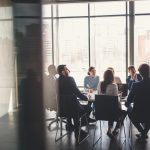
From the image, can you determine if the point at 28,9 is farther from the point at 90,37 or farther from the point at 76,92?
the point at 90,37

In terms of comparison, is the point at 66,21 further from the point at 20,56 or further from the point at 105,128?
the point at 20,56

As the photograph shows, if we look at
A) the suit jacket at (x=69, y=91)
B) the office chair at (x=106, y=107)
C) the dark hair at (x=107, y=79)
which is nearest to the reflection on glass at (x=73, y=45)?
the suit jacket at (x=69, y=91)

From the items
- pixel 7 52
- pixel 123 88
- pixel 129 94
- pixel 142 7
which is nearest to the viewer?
pixel 7 52

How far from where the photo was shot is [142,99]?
4.40 metres

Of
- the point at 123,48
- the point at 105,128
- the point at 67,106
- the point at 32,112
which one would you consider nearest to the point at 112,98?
the point at 67,106

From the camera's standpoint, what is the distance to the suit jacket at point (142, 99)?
439cm

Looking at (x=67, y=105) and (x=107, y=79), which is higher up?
(x=107, y=79)

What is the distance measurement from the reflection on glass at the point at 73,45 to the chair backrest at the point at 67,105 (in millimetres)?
4268

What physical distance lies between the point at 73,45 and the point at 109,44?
1082 millimetres

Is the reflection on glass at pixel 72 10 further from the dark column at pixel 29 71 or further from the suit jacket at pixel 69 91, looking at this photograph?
the dark column at pixel 29 71

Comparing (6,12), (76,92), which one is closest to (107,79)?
(76,92)

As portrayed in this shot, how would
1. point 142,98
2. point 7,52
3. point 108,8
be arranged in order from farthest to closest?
point 108,8
point 142,98
point 7,52

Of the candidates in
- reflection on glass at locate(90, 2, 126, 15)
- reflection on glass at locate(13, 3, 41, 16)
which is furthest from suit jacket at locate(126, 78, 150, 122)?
reflection on glass at locate(90, 2, 126, 15)

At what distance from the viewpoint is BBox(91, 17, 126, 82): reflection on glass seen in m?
8.82
